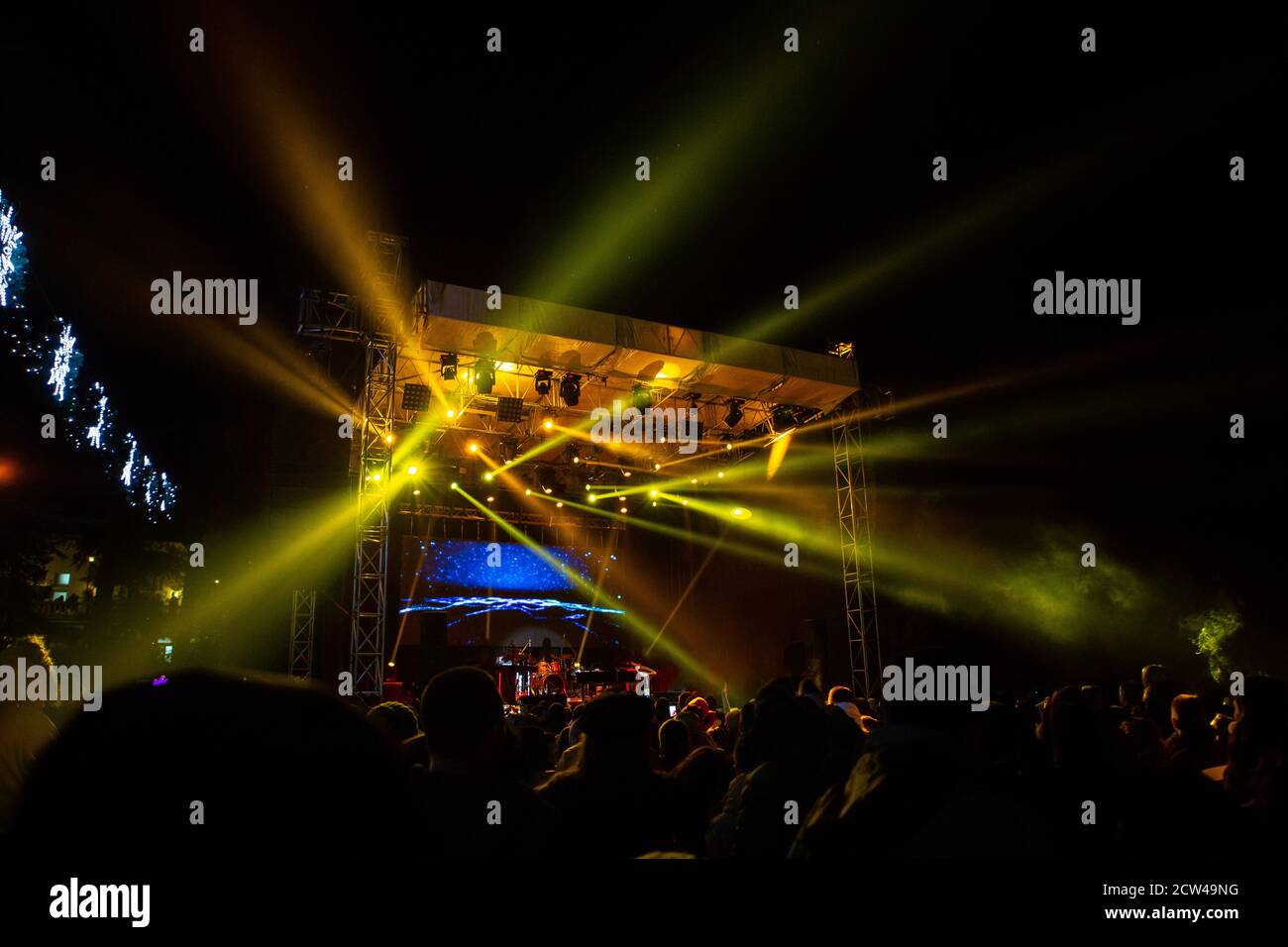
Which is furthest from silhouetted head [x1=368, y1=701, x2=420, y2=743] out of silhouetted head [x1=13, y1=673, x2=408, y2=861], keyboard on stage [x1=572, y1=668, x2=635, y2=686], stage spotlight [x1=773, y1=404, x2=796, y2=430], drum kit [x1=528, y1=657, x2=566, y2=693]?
drum kit [x1=528, y1=657, x2=566, y2=693]

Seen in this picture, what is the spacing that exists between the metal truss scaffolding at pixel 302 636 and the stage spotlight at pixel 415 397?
3083mm

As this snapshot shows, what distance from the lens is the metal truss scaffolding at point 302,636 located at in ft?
34.5

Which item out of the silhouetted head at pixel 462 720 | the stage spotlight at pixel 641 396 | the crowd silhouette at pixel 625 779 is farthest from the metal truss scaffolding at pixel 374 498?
the silhouetted head at pixel 462 720

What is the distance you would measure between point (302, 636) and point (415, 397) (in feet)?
13.1

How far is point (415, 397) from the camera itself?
38.4ft

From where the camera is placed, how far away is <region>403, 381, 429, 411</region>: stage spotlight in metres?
11.6

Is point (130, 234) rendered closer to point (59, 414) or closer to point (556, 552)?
point (59, 414)

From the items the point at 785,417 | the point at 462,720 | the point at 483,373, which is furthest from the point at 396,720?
the point at 785,417

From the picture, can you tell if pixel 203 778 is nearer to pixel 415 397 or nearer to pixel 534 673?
pixel 415 397

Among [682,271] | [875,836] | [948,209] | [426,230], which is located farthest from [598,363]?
[875,836]

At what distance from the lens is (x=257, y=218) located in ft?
40.2

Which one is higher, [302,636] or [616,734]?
[616,734]

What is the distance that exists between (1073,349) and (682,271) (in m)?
6.89
